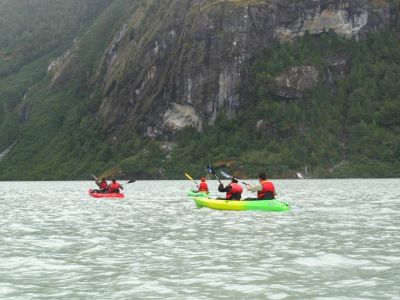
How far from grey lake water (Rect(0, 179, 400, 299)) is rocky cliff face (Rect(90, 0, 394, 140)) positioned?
486ft

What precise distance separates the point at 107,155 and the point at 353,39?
83.9 m

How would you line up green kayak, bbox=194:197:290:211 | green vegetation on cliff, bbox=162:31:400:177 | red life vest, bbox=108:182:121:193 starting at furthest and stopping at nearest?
green vegetation on cliff, bbox=162:31:400:177 → red life vest, bbox=108:182:121:193 → green kayak, bbox=194:197:290:211

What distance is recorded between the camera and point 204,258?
63.0 feet

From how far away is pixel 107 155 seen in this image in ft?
639

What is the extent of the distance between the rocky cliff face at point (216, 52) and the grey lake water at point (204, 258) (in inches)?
5835

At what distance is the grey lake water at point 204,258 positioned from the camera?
1475 cm

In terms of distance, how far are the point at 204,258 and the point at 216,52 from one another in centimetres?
16478

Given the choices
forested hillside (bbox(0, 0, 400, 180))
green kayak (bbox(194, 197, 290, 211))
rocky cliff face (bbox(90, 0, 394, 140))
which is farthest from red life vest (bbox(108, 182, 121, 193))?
rocky cliff face (bbox(90, 0, 394, 140))

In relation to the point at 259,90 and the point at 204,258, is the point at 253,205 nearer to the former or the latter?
the point at 204,258

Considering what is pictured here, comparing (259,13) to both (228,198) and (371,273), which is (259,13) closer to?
(228,198)

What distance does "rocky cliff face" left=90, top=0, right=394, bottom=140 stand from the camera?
179 m

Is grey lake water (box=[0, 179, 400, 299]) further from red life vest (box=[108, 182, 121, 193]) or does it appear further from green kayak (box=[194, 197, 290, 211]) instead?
red life vest (box=[108, 182, 121, 193])

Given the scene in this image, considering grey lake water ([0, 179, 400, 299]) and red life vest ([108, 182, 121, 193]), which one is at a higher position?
red life vest ([108, 182, 121, 193])

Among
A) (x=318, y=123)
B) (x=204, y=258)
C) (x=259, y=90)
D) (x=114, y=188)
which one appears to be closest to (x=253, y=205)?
(x=204, y=258)
